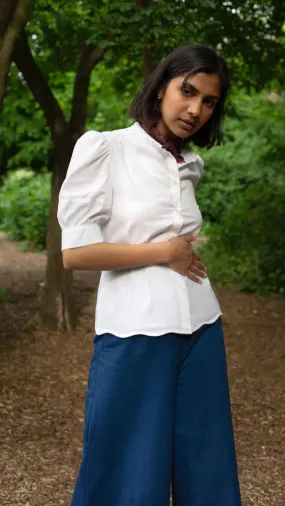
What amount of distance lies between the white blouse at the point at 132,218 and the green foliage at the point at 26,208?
12.6m

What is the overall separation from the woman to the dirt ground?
1893mm

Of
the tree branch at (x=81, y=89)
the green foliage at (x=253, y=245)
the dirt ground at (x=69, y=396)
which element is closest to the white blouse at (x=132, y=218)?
the dirt ground at (x=69, y=396)

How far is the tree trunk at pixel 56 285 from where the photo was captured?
7.21 metres

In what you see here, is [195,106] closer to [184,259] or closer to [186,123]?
[186,123]

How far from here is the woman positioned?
6.50ft

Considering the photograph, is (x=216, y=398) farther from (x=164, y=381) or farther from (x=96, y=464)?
(x=96, y=464)

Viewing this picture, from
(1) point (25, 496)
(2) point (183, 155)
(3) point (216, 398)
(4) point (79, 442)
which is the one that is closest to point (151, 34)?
(4) point (79, 442)

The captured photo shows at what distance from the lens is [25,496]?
3.87m

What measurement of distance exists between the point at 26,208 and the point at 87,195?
550 inches

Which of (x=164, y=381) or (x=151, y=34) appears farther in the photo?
(x=151, y=34)

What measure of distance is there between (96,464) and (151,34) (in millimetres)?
4029

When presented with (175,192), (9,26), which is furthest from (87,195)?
(9,26)

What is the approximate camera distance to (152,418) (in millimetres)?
2006

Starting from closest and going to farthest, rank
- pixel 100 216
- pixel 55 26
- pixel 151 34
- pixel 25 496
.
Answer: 1. pixel 100 216
2. pixel 25 496
3. pixel 151 34
4. pixel 55 26
